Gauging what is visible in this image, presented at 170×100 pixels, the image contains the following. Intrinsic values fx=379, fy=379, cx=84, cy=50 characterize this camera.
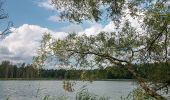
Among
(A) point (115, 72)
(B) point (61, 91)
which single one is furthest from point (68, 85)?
(B) point (61, 91)

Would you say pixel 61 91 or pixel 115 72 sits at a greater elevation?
pixel 115 72

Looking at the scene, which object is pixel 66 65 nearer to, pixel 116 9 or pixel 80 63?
pixel 80 63

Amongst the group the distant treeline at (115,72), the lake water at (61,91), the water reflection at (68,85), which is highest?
the distant treeline at (115,72)

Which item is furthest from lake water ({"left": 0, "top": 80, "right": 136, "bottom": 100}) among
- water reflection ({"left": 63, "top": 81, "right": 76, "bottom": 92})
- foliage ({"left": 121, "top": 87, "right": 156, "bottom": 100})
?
foliage ({"left": 121, "top": 87, "right": 156, "bottom": 100})

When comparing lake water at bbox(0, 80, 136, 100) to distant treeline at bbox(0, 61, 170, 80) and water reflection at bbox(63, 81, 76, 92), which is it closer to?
water reflection at bbox(63, 81, 76, 92)

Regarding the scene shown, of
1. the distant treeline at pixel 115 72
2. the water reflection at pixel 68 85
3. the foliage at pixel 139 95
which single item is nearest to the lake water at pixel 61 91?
the water reflection at pixel 68 85

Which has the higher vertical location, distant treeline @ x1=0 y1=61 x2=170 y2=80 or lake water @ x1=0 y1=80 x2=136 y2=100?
distant treeline @ x1=0 y1=61 x2=170 y2=80

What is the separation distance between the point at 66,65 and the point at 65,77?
54 cm

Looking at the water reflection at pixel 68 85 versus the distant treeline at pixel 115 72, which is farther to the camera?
the water reflection at pixel 68 85

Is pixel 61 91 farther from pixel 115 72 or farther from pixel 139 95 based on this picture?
pixel 139 95

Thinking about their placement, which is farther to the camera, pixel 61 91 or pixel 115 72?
pixel 61 91

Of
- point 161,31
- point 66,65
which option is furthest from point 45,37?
point 161,31

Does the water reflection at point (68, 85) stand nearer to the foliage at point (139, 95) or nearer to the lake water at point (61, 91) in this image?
the lake water at point (61, 91)

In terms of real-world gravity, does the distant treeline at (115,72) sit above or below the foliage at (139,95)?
above
